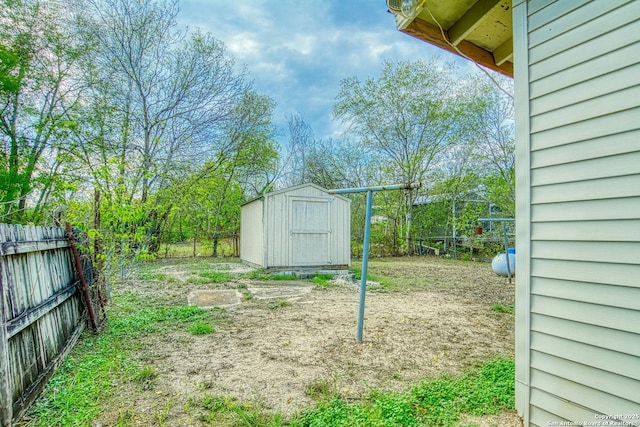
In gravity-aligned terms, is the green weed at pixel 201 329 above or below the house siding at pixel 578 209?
below

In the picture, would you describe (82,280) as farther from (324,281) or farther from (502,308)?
(502,308)

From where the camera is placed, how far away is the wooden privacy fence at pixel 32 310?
158cm

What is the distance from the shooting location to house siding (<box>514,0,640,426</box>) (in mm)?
1257

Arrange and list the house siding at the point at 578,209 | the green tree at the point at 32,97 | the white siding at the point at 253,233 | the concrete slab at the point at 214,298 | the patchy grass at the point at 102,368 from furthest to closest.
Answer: the white siding at the point at 253,233
the green tree at the point at 32,97
the concrete slab at the point at 214,298
the patchy grass at the point at 102,368
the house siding at the point at 578,209

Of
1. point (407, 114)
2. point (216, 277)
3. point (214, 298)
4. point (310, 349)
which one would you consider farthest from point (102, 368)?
point (407, 114)

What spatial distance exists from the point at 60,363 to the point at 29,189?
5.59 m

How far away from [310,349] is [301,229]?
4.72m

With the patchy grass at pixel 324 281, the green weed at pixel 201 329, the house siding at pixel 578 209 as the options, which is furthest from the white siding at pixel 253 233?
the house siding at pixel 578 209

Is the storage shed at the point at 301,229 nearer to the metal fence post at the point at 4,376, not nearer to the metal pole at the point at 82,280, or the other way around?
the metal pole at the point at 82,280

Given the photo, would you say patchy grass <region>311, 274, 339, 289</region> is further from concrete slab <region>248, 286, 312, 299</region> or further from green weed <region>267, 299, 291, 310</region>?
green weed <region>267, 299, 291, 310</region>

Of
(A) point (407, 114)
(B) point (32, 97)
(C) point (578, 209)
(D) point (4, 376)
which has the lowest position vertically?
(D) point (4, 376)

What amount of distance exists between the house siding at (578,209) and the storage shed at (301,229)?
5469mm

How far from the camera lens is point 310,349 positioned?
2.68 metres

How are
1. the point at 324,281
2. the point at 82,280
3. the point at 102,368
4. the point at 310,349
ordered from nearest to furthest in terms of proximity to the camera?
the point at 102,368
the point at 310,349
the point at 82,280
the point at 324,281
